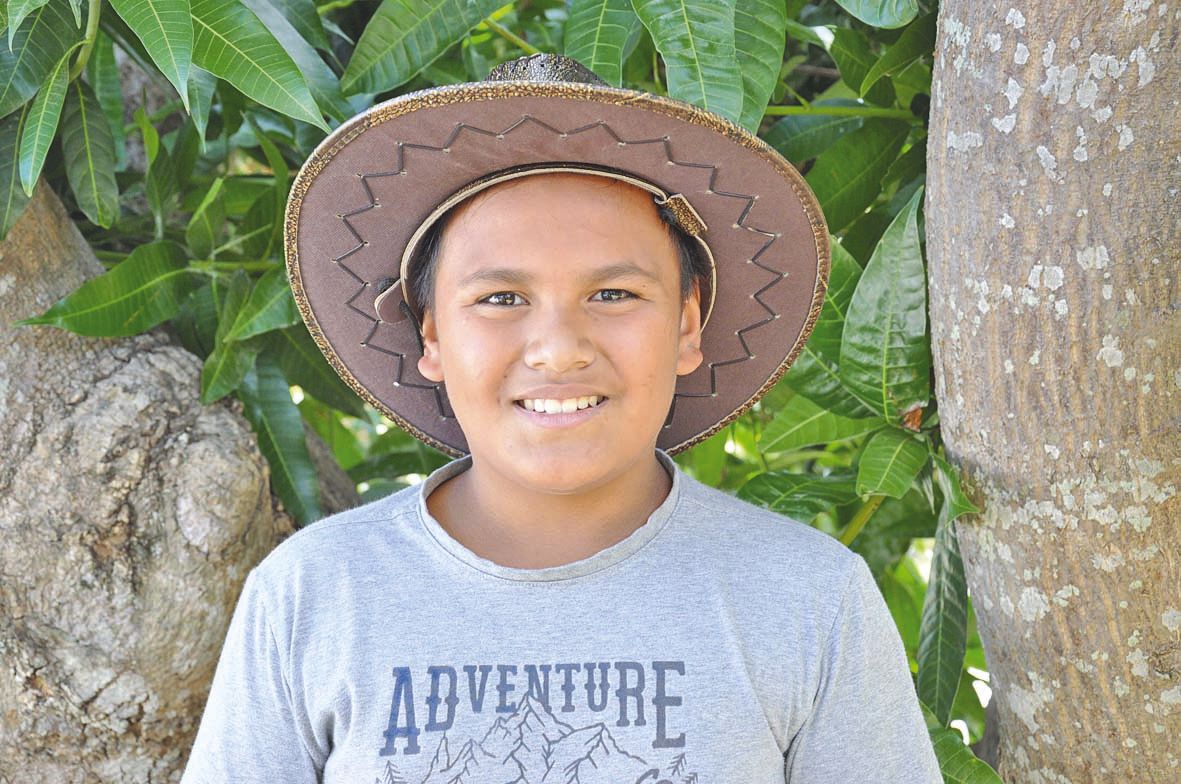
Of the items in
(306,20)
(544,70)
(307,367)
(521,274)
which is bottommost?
(307,367)

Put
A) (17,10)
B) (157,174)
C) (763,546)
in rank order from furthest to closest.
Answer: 1. (157,174)
2. (763,546)
3. (17,10)

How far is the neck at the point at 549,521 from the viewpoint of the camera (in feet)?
5.01

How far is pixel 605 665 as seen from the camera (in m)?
1.38

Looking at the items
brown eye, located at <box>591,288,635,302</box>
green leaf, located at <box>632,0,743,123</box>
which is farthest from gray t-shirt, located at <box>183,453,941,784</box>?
green leaf, located at <box>632,0,743,123</box>

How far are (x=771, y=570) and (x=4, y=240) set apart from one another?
1.11 metres

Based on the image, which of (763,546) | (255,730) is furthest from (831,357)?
(255,730)

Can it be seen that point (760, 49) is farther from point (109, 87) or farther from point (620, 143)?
point (109, 87)

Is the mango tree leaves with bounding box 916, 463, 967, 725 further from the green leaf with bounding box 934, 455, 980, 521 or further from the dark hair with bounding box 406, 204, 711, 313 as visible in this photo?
the dark hair with bounding box 406, 204, 711, 313

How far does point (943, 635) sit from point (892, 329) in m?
0.45

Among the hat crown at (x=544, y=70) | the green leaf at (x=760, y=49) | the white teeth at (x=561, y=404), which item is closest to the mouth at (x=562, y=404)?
the white teeth at (x=561, y=404)

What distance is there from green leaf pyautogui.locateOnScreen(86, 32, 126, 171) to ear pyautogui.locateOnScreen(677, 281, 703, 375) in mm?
979

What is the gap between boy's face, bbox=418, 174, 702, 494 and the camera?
4.55ft

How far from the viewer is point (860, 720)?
1.41 meters

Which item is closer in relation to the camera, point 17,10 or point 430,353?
point 17,10
